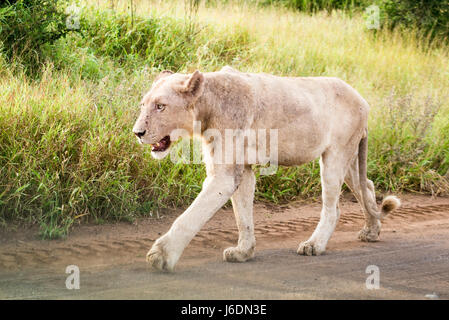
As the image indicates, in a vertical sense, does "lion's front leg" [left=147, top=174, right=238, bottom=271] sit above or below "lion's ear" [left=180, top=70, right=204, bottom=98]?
below

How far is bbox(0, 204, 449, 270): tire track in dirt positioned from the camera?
4.59 metres

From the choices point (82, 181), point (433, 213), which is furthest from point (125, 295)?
point (433, 213)

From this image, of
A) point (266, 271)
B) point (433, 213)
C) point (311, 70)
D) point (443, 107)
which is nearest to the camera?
point (266, 271)

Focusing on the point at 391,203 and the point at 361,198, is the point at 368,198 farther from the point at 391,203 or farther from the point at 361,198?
the point at 391,203

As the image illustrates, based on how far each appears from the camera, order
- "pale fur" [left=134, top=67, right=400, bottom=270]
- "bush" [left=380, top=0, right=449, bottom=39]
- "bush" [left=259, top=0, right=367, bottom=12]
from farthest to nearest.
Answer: "bush" [left=259, top=0, right=367, bottom=12], "bush" [left=380, top=0, right=449, bottom=39], "pale fur" [left=134, top=67, right=400, bottom=270]

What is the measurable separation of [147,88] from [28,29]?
1.64m

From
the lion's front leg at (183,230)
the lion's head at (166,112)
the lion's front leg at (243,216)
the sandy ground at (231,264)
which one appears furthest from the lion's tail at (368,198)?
the lion's head at (166,112)

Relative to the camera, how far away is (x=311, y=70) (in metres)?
9.43

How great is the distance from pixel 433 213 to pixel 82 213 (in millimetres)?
3675

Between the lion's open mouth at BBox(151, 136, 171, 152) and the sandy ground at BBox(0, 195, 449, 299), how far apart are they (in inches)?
33.2

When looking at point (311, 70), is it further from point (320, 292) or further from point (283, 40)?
point (320, 292)

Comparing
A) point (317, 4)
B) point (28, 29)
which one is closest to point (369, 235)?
point (28, 29)

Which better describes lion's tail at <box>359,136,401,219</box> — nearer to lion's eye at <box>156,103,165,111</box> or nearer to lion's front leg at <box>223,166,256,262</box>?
lion's front leg at <box>223,166,256,262</box>

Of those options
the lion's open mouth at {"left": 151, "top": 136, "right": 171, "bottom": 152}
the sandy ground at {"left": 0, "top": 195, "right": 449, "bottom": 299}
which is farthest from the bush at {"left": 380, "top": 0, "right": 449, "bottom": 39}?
the lion's open mouth at {"left": 151, "top": 136, "right": 171, "bottom": 152}
